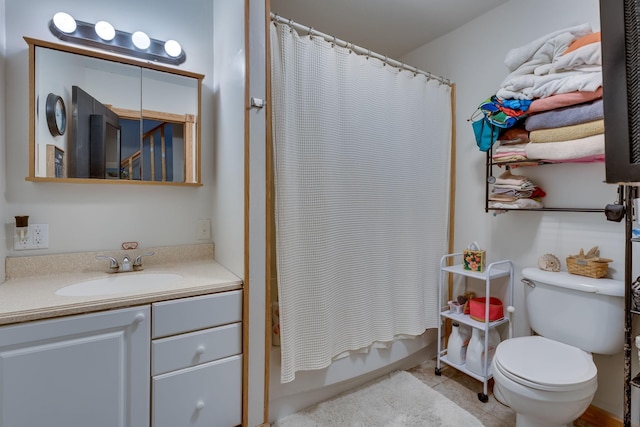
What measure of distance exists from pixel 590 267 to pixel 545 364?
21.9 inches

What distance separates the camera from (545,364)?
1.38 metres

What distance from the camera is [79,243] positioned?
64.8 inches

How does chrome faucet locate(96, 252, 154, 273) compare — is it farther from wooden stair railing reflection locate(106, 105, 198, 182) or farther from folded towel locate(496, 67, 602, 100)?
folded towel locate(496, 67, 602, 100)

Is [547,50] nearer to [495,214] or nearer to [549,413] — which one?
[495,214]

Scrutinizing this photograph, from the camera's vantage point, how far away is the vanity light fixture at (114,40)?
157 centimetres

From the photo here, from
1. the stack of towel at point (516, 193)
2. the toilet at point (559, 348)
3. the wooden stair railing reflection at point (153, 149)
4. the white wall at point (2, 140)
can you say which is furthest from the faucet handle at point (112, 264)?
the stack of towel at point (516, 193)

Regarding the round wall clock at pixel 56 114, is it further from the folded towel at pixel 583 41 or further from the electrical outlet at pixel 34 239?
the folded towel at pixel 583 41

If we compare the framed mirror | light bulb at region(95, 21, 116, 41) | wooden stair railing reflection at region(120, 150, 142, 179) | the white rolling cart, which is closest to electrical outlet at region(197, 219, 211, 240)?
the framed mirror

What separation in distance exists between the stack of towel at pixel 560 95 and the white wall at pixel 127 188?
156 cm

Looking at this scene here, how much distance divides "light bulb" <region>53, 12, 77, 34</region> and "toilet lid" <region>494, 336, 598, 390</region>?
2.68m

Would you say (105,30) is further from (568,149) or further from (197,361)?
(568,149)

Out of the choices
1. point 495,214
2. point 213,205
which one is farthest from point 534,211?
point 213,205

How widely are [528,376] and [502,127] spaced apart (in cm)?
128

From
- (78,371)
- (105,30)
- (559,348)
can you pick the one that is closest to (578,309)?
(559,348)
